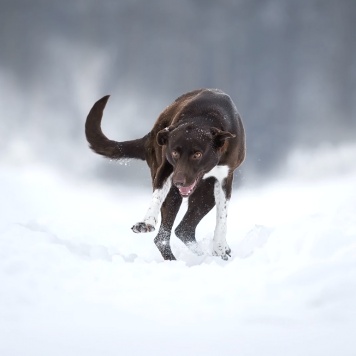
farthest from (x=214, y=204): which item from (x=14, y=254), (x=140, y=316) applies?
(x=140, y=316)

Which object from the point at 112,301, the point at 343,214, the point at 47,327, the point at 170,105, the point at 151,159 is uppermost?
the point at 170,105

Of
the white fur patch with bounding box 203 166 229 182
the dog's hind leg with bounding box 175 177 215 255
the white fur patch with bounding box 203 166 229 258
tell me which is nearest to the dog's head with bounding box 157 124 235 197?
the white fur patch with bounding box 203 166 229 182

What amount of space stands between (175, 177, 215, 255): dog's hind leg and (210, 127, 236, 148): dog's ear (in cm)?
113

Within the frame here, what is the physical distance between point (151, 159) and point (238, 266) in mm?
2938

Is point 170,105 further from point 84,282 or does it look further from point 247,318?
point 247,318

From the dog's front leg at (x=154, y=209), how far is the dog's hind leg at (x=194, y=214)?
2.68ft

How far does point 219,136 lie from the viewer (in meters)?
6.85

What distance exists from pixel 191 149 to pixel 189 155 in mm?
74

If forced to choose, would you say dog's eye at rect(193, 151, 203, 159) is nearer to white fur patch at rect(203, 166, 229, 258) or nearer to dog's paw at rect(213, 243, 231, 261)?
white fur patch at rect(203, 166, 229, 258)

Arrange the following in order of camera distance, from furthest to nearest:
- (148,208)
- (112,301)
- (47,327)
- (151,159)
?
(151,159)
(148,208)
(112,301)
(47,327)

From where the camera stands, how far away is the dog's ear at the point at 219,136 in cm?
681

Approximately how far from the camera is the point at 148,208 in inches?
275

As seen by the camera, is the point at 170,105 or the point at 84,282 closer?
the point at 84,282

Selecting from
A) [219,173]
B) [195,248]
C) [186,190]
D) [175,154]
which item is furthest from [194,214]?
[175,154]
